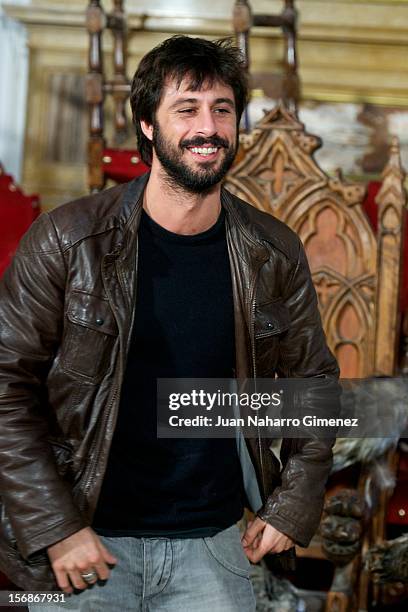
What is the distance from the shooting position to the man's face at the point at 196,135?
189cm

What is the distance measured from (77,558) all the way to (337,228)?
1.92 metres

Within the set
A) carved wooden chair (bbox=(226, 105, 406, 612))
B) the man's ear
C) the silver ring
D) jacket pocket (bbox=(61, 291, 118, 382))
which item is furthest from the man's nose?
carved wooden chair (bbox=(226, 105, 406, 612))

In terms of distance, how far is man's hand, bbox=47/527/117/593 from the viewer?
5.73 feet

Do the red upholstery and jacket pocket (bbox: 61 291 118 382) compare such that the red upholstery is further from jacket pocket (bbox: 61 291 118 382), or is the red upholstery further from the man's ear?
jacket pocket (bbox: 61 291 118 382)

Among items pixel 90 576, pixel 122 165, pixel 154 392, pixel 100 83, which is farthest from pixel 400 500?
pixel 100 83

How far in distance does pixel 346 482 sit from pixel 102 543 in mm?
1552

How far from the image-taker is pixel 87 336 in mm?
1840

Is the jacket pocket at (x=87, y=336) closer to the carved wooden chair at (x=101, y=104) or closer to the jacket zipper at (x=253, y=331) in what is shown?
the jacket zipper at (x=253, y=331)

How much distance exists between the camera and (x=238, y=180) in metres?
3.44

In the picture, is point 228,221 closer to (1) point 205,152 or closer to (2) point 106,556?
(1) point 205,152

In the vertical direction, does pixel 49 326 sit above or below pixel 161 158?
below

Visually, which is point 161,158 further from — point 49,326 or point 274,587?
point 274,587

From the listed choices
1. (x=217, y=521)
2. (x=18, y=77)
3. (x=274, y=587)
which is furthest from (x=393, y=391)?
(x=18, y=77)

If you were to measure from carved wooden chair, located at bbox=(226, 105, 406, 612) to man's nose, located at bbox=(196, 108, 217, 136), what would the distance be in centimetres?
148
